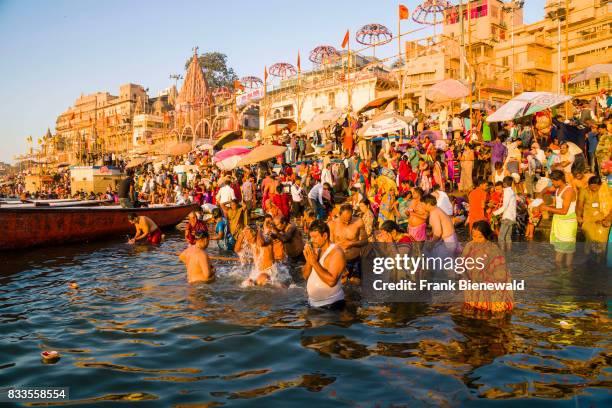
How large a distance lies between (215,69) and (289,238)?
63331 millimetres

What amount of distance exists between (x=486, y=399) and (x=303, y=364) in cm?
189

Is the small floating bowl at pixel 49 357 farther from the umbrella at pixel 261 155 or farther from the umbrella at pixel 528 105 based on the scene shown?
the umbrella at pixel 261 155

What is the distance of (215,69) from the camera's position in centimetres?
6794

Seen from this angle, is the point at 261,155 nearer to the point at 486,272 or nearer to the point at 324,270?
the point at 324,270

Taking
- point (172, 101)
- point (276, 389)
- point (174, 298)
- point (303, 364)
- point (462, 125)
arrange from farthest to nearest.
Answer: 1. point (172, 101)
2. point (462, 125)
3. point (174, 298)
4. point (303, 364)
5. point (276, 389)

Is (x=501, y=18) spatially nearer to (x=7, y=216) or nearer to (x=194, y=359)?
(x=7, y=216)

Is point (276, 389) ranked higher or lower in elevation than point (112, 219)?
lower

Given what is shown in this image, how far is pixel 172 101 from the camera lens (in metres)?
77.9

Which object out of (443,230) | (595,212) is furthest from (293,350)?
(595,212)

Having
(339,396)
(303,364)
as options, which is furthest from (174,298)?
(339,396)

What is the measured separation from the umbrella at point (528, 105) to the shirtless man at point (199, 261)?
29.9 feet

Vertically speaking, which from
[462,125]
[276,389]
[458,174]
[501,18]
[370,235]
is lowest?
[276,389]

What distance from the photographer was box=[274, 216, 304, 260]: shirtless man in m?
9.35

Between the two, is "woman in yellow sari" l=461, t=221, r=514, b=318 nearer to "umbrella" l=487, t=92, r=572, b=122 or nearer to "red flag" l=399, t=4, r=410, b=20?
"umbrella" l=487, t=92, r=572, b=122
